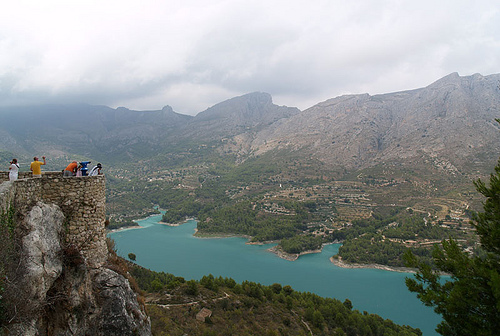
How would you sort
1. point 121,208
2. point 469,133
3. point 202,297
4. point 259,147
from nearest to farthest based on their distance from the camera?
point 202,297 < point 121,208 < point 469,133 < point 259,147

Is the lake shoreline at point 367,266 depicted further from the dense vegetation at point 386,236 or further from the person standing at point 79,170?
the person standing at point 79,170

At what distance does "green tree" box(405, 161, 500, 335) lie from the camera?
5188 mm

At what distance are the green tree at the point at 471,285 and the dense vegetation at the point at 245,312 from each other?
1213cm

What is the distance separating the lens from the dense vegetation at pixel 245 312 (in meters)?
17.7

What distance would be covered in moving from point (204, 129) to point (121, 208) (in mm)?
116765

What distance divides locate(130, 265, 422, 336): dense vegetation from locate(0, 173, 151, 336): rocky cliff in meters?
8.90

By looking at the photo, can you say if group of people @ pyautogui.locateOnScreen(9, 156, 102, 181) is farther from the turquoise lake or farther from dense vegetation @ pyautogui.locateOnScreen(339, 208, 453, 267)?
dense vegetation @ pyautogui.locateOnScreen(339, 208, 453, 267)

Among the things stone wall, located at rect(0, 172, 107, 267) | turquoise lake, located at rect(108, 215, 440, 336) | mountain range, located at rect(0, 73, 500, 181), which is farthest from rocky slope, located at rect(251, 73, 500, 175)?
stone wall, located at rect(0, 172, 107, 267)

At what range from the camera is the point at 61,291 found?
16.6ft

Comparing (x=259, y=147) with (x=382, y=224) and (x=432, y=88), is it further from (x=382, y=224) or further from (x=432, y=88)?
(x=382, y=224)

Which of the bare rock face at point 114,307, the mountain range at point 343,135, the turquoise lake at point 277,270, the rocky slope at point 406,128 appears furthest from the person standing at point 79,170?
the rocky slope at point 406,128

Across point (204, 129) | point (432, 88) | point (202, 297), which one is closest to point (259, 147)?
point (204, 129)

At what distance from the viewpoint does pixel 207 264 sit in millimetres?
51719

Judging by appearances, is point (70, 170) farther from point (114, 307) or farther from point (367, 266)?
point (367, 266)
